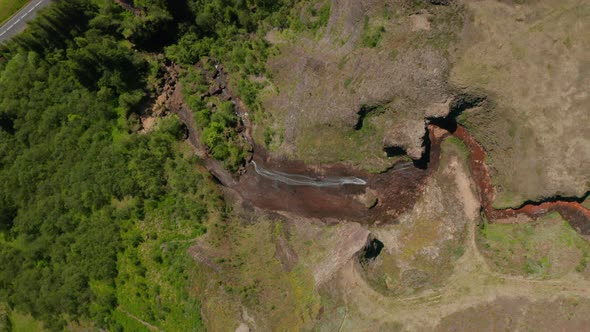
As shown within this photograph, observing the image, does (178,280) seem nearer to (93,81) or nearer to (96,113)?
(96,113)

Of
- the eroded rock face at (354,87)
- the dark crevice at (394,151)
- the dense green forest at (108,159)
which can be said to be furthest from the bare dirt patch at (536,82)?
the dense green forest at (108,159)

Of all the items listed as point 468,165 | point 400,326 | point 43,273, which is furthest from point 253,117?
point 43,273

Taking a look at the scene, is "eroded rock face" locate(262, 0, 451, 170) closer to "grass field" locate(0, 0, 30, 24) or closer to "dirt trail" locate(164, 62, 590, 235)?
"dirt trail" locate(164, 62, 590, 235)

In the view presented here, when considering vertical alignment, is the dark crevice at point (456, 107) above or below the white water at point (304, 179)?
above

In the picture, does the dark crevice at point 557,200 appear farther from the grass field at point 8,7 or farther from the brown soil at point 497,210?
the grass field at point 8,7

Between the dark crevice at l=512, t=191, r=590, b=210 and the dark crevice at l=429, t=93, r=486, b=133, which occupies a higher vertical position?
the dark crevice at l=429, t=93, r=486, b=133

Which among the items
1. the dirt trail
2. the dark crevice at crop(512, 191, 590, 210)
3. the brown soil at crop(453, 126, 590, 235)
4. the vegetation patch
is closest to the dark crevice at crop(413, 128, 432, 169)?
the dirt trail
